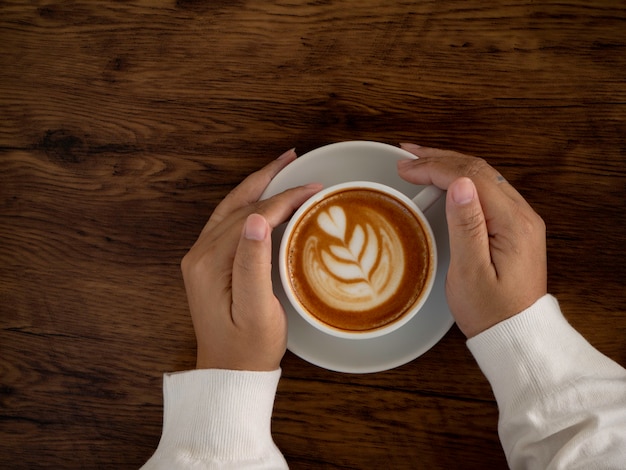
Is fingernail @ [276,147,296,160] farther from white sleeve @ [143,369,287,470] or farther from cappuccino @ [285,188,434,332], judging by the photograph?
white sleeve @ [143,369,287,470]

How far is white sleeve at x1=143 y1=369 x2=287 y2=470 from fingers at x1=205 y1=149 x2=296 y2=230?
0.29 m

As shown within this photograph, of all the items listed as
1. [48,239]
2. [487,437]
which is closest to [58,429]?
[48,239]

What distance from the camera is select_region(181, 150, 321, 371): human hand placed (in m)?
0.86

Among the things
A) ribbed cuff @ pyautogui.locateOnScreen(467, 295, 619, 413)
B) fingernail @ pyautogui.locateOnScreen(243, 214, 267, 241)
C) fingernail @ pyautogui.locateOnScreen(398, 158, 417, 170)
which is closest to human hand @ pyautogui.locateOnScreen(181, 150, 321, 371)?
fingernail @ pyautogui.locateOnScreen(243, 214, 267, 241)

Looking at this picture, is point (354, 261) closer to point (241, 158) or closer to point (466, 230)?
point (466, 230)

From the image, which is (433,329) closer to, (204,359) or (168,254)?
(204,359)

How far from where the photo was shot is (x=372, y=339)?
963 millimetres

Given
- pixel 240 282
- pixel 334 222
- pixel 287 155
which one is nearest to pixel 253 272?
pixel 240 282

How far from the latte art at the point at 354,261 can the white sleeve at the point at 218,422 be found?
0.60ft

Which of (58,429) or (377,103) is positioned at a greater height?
(377,103)

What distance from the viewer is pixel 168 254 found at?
3.52 feet

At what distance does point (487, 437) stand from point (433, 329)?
0.87 ft

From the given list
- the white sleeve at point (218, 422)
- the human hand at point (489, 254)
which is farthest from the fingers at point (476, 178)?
the white sleeve at point (218, 422)

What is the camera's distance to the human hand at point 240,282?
86cm
